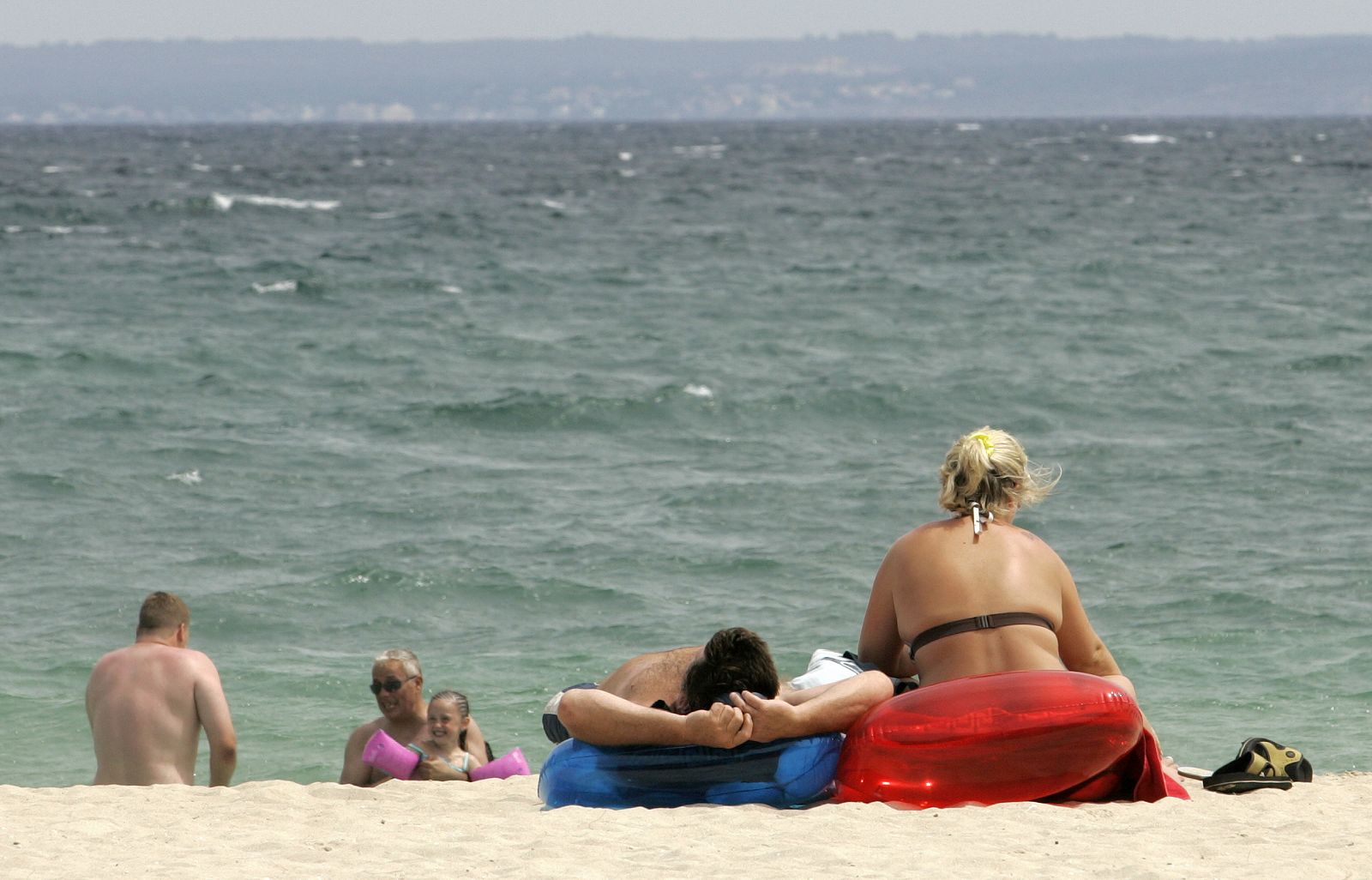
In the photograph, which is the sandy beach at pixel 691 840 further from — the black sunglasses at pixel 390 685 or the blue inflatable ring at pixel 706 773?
the black sunglasses at pixel 390 685

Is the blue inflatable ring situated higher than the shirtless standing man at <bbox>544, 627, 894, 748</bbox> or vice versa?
the shirtless standing man at <bbox>544, 627, 894, 748</bbox>

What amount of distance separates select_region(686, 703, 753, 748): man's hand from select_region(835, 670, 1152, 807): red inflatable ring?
0.41 meters

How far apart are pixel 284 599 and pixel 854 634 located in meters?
3.64

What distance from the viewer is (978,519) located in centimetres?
546

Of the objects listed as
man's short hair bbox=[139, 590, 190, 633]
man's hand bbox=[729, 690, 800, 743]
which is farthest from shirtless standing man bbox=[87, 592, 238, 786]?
man's hand bbox=[729, 690, 800, 743]

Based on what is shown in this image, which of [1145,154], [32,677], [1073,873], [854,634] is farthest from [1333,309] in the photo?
[1145,154]

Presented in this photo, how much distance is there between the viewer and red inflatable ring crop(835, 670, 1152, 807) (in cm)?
524

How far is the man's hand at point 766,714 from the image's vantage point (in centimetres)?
534

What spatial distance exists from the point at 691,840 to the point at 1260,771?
7.58 ft

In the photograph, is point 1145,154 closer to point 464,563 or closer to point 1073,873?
point 464,563

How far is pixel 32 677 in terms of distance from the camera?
361 inches

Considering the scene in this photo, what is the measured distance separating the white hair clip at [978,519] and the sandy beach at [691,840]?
88 cm

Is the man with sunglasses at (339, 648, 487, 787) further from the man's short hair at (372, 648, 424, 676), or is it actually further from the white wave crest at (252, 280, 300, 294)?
the white wave crest at (252, 280, 300, 294)

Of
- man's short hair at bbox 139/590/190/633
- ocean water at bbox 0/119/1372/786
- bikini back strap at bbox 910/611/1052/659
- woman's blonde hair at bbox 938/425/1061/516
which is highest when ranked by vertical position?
woman's blonde hair at bbox 938/425/1061/516
